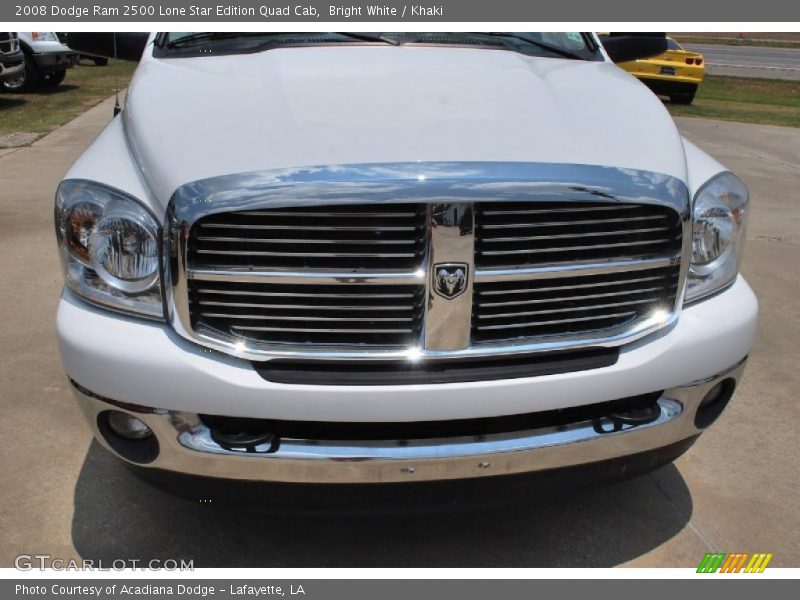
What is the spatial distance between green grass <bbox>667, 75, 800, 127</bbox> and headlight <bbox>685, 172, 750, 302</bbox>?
12.4m

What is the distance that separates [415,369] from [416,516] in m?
0.64

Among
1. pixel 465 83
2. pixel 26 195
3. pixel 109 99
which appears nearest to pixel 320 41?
pixel 465 83

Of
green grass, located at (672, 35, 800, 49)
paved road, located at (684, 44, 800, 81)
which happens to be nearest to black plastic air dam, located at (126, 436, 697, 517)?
paved road, located at (684, 44, 800, 81)

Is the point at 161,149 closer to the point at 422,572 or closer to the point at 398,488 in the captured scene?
the point at 398,488

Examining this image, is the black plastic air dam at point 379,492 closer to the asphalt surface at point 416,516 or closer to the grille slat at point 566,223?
the asphalt surface at point 416,516

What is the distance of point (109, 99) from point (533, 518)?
13.2m

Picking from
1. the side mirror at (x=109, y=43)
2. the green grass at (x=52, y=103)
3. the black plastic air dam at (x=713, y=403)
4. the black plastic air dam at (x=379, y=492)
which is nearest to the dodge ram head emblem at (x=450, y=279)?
the black plastic air dam at (x=379, y=492)

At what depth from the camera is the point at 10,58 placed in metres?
13.1

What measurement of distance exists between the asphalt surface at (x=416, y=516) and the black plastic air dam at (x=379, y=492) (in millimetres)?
144

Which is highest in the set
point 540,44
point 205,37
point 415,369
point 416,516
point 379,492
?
point 540,44

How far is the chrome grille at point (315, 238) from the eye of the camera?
2.04m

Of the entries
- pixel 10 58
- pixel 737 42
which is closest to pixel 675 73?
pixel 10 58

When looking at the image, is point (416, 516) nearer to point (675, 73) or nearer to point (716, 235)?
point (716, 235)

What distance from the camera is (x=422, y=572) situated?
2.50 meters
